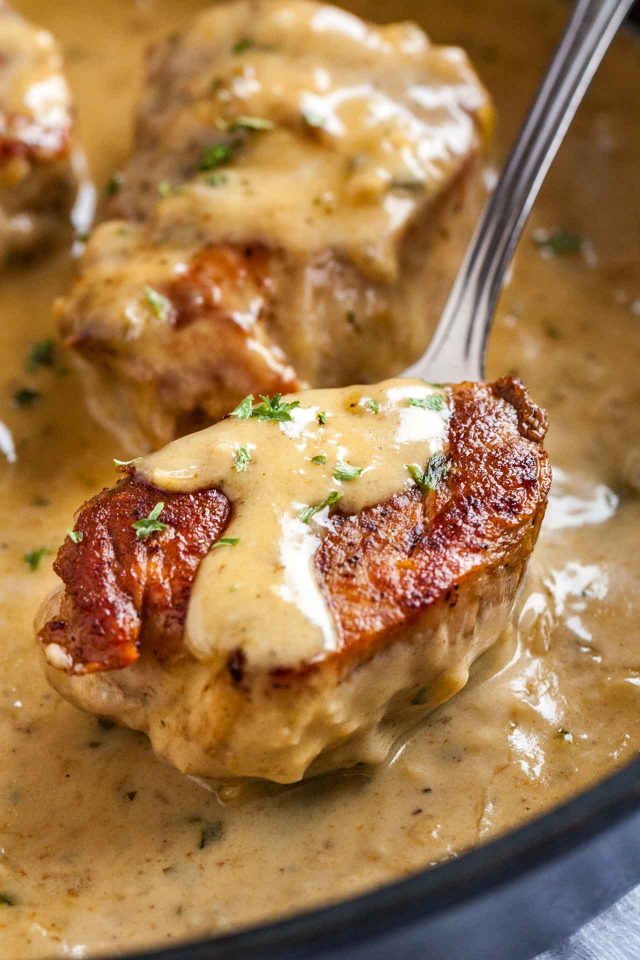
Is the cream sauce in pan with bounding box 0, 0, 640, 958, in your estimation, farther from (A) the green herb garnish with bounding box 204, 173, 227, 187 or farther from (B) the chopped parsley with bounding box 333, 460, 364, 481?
(A) the green herb garnish with bounding box 204, 173, 227, 187

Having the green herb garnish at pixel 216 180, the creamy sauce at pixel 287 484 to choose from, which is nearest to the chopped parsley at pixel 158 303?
the green herb garnish at pixel 216 180

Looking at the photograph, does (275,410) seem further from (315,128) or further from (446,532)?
(315,128)

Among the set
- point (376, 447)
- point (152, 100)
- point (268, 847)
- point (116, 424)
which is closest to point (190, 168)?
point (152, 100)

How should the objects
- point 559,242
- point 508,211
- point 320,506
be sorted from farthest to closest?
point 559,242
point 508,211
point 320,506

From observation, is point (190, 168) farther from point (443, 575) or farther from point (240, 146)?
point (443, 575)

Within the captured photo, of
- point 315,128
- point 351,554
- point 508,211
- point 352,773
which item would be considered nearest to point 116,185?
point 315,128

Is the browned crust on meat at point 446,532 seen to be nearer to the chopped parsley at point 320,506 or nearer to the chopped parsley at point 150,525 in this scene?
the chopped parsley at point 320,506

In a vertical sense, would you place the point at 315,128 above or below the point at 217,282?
above
